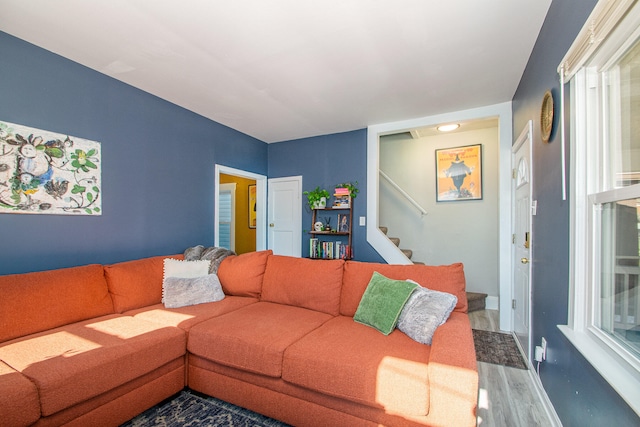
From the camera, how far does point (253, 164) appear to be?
4.65 m

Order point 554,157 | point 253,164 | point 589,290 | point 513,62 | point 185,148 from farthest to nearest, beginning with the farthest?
point 253,164 → point 185,148 → point 513,62 → point 554,157 → point 589,290

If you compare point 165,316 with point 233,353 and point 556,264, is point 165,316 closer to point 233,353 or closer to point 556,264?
point 233,353

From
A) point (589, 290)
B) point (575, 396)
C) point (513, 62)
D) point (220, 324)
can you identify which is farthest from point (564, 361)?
point (513, 62)

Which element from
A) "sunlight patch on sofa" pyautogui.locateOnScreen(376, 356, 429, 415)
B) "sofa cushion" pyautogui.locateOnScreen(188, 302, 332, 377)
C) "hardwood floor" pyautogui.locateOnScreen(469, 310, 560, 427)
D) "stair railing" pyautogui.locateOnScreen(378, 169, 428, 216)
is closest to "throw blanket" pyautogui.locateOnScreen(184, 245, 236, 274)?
"sofa cushion" pyautogui.locateOnScreen(188, 302, 332, 377)

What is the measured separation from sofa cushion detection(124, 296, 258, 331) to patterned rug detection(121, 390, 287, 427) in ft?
1.57

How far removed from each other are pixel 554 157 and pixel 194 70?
2805 millimetres

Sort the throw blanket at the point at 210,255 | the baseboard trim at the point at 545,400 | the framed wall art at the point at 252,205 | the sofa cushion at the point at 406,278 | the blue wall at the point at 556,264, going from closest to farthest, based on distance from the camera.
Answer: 1. the blue wall at the point at 556,264
2. the baseboard trim at the point at 545,400
3. the sofa cushion at the point at 406,278
4. the throw blanket at the point at 210,255
5. the framed wall art at the point at 252,205

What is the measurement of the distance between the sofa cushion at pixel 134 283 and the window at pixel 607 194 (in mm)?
2900

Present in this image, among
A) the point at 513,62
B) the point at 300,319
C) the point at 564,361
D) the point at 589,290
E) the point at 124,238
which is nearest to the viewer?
the point at 589,290

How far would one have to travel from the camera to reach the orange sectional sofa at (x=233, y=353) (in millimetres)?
1378

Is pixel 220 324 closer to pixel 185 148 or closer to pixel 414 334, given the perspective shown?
pixel 414 334

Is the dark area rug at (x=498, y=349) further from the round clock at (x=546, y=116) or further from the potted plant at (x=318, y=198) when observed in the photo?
the potted plant at (x=318, y=198)

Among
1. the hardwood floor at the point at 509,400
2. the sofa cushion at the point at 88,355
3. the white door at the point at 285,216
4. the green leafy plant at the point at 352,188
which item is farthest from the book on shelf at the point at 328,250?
the sofa cushion at the point at 88,355

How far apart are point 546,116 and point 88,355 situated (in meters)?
3.06
